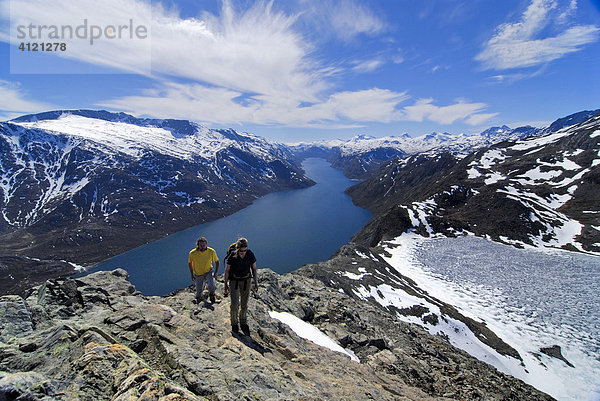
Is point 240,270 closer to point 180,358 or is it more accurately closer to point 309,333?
point 180,358

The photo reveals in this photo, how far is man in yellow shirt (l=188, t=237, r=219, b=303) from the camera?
44.9 ft

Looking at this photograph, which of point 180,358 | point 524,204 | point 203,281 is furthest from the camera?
point 524,204

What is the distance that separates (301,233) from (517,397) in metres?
142

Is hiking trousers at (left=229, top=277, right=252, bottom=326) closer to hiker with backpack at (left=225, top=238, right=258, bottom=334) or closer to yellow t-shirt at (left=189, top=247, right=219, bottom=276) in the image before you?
hiker with backpack at (left=225, top=238, right=258, bottom=334)

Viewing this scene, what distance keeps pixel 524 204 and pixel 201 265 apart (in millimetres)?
123878

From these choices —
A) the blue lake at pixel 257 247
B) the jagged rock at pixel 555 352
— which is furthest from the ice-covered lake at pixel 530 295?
the blue lake at pixel 257 247

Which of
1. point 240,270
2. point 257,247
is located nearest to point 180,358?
point 240,270

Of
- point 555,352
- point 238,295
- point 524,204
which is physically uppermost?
point 238,295

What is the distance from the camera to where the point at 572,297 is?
1866 inches

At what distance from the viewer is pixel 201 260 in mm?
13734

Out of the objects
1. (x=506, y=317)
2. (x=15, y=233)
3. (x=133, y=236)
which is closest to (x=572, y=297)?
(x=506, y=317)

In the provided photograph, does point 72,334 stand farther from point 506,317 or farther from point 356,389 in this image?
point 506,317

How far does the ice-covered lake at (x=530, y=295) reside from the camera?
107 ft

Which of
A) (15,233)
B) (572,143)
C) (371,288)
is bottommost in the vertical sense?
(15,233)
